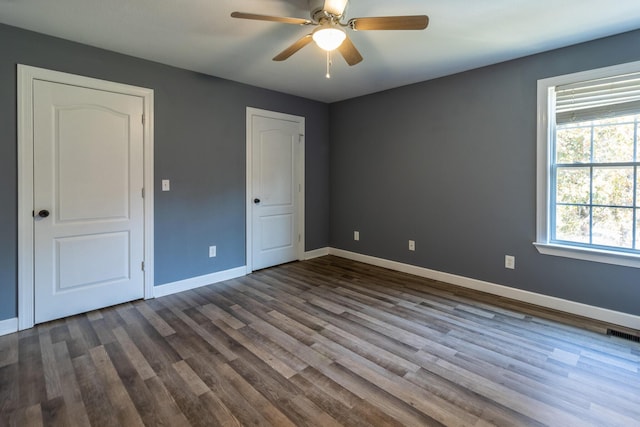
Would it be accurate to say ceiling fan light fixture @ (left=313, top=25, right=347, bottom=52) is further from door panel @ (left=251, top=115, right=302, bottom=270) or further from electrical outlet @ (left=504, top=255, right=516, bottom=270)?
electrical outlet @ (left=504, top=255, right=516, bottom=270)

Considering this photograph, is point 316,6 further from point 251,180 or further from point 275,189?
point 275,189

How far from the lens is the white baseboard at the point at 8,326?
97.9 inches

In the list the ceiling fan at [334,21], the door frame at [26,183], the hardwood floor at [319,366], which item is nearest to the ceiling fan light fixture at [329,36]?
the ceiling fan at [334,21]

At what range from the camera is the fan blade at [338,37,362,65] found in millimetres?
2180

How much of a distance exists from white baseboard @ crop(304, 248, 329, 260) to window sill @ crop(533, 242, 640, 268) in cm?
286

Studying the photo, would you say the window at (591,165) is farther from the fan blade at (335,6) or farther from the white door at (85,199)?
the white door at (85,199)

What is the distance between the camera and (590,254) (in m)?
2.75

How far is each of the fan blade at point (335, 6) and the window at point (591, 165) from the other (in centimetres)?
216

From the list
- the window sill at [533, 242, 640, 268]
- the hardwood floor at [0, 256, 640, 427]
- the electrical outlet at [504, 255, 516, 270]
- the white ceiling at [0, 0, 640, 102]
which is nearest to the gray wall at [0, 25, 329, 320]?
the white ceiling at [0, 0, 640, 102]

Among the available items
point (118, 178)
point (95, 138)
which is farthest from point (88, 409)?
point (95, 138)

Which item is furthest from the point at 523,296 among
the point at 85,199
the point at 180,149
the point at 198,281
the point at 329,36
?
the point at 85,199

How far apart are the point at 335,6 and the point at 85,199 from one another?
262 centimetres

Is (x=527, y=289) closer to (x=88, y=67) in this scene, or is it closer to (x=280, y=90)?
(x=280, y=90)

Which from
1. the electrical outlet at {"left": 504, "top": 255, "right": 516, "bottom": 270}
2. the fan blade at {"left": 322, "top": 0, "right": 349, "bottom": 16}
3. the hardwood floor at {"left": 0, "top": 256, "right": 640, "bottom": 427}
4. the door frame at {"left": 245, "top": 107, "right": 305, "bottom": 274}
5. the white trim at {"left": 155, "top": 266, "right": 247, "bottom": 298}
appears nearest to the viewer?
the hardwood floor at {"left": 0, "top": 256, "right": 640, "bottom": 427}
